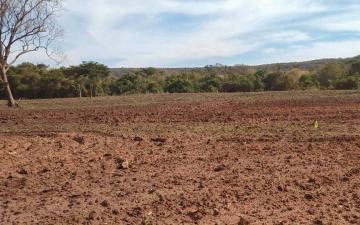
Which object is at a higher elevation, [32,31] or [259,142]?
[32,31]

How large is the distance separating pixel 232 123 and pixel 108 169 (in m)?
5.80

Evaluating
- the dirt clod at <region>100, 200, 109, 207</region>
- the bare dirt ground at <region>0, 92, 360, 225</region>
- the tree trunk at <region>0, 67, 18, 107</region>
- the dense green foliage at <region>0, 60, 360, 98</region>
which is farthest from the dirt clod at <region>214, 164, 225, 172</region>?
the dense green foliage at <region>0, 60, 360, 98</region>

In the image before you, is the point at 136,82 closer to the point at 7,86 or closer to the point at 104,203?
the point at 7,86

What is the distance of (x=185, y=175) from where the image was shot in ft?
24.7

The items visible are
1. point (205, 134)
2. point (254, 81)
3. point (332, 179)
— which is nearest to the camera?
point (332, 179)

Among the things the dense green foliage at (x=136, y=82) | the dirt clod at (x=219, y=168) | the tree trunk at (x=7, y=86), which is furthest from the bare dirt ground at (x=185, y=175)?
the dense green foliage at (x=136, y=82)

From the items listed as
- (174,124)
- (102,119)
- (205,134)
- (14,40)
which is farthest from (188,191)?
(14,40)

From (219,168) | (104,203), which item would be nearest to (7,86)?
(219,168)

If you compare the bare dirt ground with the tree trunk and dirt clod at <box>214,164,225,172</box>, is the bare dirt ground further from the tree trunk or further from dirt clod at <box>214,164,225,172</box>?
the tree trunk

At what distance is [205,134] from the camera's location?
1130cm

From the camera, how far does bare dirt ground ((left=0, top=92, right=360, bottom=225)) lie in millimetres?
5906

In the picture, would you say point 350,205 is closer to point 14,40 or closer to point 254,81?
point 14,40

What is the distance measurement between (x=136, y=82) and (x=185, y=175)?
33953 mm

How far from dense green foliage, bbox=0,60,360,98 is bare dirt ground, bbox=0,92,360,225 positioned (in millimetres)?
26864
